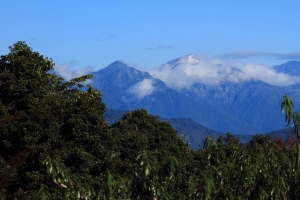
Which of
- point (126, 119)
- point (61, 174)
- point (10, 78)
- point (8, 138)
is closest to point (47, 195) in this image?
point (61, 174)

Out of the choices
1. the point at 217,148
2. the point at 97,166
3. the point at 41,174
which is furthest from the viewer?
the point at 97,166

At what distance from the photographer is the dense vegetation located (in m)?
10.1

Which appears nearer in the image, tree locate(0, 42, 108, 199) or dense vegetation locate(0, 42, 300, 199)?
dense vegetation locate(0, 42, 300, 199)

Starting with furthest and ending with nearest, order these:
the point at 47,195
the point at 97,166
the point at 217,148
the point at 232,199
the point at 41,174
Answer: the point at 97,166 → the point at 41,174 → the point at 217,148 → the point at 47,195 → the point at 232,199

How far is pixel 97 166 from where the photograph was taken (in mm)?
32094

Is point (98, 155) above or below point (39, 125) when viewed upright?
below

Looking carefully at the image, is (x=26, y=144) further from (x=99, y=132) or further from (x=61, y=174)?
(x=61, y=174)

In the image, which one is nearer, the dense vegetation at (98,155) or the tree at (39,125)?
the dense vegetation at (98,155)

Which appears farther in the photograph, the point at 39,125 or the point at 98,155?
the point at 98,155

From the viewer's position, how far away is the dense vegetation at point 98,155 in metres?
10.1

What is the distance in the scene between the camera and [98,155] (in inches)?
1277

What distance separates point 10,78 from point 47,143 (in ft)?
14.7

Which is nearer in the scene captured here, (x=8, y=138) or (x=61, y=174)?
(x=61, y=174)

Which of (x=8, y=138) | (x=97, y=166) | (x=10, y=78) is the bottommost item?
(x=97, y=166)
